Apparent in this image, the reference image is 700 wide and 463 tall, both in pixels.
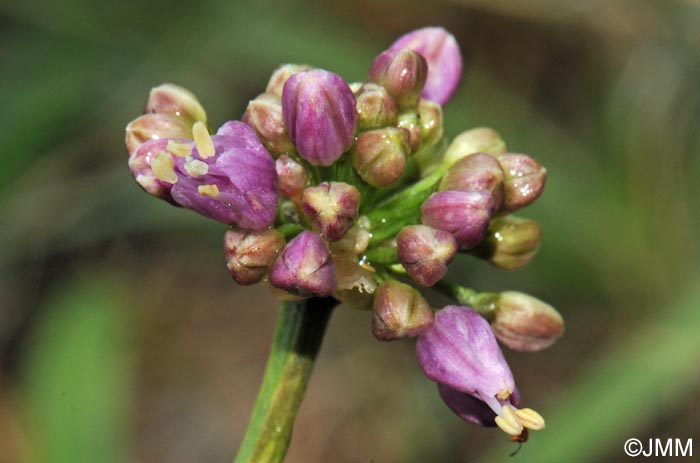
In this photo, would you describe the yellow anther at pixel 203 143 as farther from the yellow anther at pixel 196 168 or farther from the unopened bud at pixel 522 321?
the unopened bud at pixel 522 321

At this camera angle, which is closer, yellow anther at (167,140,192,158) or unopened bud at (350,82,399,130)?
yellow anther at (167,140,192,158)

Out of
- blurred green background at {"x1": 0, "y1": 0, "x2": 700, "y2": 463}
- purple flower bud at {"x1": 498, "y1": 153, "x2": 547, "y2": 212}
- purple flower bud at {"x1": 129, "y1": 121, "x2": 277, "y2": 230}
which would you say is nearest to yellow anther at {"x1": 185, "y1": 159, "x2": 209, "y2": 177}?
purple flower bud at {"x1": 129, "y1": 121, "x2": 277, "y2": 230}

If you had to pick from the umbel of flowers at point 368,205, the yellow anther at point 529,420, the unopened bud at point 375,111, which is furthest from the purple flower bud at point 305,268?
the yellow anther at point 529,420

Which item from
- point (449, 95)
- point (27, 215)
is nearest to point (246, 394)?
point (27, 215)

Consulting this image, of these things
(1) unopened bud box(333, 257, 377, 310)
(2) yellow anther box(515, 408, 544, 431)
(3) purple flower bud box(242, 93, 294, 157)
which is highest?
(3) purple flower bud box(242, 93, 294, 157)

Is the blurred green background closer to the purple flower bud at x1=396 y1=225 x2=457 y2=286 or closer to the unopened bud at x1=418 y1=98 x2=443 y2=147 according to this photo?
the unopened bud at x1=418 y1=98 x2=443 y2=147

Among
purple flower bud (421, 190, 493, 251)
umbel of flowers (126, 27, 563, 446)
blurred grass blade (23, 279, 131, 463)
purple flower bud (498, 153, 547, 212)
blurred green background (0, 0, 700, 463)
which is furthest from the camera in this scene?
blurred green background (0, 0, 700, 463)

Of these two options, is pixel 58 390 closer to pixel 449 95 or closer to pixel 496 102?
pixel 449 95
